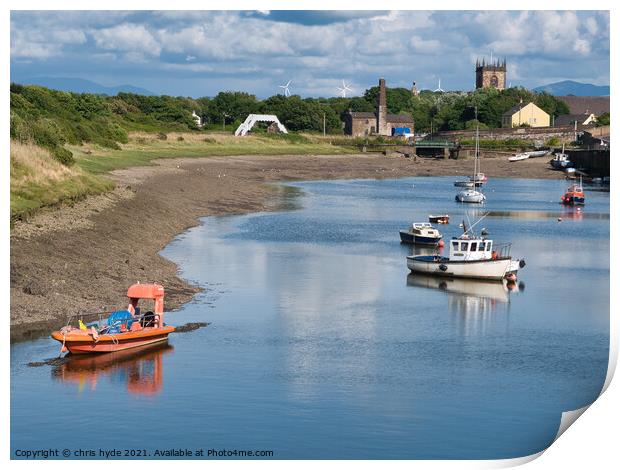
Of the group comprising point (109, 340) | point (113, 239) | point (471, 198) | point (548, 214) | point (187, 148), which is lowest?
point (109, 340)

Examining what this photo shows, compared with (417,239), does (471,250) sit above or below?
above

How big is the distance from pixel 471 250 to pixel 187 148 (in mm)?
93372

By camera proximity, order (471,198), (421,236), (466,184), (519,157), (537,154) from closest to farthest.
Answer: (421,236), (471,198), (466,184), (519,157), (537,154)

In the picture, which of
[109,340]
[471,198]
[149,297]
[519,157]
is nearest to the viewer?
[109,340]

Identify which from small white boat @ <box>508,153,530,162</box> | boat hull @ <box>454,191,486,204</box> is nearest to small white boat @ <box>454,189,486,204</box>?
boat hull @ <box>454,191,486,204</box>

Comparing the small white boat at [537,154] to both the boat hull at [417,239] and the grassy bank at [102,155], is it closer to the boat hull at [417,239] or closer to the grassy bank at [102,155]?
the grassy bank at [102,155]

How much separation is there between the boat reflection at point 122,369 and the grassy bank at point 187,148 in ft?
156

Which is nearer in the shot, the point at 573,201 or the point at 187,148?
the point at 573,201

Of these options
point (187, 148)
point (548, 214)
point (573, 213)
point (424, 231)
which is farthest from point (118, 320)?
point (187, 148)

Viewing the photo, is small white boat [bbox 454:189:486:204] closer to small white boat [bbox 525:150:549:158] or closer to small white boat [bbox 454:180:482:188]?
small white boat [bbox 454:180:482:188]

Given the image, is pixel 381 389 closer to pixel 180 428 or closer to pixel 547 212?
pixel 180 428

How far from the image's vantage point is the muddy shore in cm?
3844

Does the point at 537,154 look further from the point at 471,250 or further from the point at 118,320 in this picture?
the point at 118,320

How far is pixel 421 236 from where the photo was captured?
66062 millimetres
